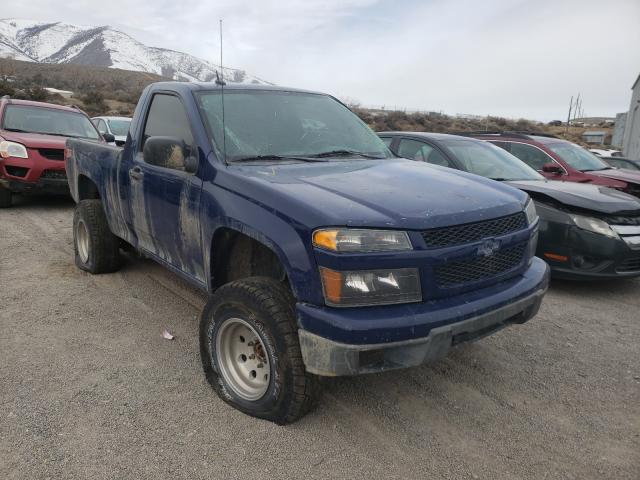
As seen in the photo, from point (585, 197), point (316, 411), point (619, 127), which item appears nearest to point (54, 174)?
point (316, 411)

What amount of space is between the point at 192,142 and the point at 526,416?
268 cm

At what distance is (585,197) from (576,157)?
116 inches

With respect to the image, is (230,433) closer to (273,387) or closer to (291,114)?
(273,387)

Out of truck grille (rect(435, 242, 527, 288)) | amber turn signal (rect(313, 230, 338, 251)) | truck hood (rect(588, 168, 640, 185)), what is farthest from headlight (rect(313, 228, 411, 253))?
truck hood (rect(588, 168, 640, 185))

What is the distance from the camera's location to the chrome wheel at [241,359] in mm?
2748

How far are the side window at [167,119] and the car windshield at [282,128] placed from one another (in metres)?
0.19

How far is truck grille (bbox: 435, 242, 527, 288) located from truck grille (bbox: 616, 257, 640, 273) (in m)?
2.58

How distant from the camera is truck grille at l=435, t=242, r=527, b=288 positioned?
Answer: 242 centimetres

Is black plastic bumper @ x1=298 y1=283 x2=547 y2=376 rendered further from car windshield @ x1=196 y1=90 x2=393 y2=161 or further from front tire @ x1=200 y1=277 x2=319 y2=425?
car windshield @ x1=196 y1=90 x2=393 y2=161

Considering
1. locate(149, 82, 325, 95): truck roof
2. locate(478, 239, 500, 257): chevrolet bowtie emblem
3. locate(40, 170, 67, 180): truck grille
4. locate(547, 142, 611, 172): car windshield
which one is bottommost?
locate(40, 170, 67, 180): truck grille

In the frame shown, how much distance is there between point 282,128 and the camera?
135 inches

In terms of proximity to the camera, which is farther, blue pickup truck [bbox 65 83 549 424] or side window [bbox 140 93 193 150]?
side window [bbox 140 93 193 150]

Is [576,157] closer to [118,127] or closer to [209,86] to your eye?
[209,86]

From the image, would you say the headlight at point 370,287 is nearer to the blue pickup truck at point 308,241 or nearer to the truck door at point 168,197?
the blue pickup truck at point 308,241
